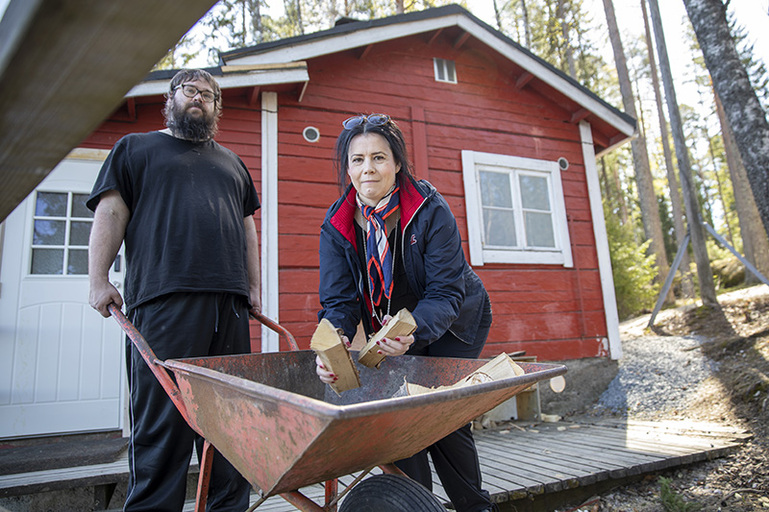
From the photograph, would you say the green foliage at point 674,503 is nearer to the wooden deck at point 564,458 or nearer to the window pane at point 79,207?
the wooden deck at point 564,458

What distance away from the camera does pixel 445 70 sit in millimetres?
5449

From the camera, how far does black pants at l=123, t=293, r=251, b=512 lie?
5.67 feet

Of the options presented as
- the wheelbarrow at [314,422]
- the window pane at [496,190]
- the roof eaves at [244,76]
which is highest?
the roof eaves at [244,76]

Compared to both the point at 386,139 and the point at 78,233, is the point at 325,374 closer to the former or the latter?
the point at 386,139

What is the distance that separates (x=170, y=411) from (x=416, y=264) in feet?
3.42

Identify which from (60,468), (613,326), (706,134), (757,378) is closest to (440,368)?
(60,468)

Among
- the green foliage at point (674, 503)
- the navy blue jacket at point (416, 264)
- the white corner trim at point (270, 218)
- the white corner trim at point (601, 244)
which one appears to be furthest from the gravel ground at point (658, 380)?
the navy blue jacket at point (416, 264)

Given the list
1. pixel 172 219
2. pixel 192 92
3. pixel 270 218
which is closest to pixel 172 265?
pixel 172 219

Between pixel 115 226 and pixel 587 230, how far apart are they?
16.5 ft

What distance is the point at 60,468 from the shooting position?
2.84 metres

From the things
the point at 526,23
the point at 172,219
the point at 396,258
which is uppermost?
the point at 526,23

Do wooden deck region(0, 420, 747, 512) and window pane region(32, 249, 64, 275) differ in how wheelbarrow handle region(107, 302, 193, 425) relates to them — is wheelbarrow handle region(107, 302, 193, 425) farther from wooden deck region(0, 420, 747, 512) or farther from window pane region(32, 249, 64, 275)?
window pane region(32, 249, 64, 275)

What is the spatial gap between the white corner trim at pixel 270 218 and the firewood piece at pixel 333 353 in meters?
2.51

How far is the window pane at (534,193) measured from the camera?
5.48 meters
